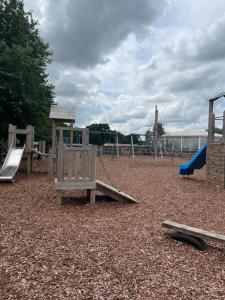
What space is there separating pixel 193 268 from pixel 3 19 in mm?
15276

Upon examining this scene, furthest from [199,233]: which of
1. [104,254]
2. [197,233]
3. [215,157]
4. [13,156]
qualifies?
[13,156]

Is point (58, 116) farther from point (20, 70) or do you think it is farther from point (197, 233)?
point (197, 233)

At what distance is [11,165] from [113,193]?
5.85 metres

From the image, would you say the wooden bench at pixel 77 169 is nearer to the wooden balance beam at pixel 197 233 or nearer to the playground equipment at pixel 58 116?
the wooden balance beam at pixel 197 233

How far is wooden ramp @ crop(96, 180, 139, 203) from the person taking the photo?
275 inches

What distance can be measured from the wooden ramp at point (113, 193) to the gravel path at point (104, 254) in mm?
339

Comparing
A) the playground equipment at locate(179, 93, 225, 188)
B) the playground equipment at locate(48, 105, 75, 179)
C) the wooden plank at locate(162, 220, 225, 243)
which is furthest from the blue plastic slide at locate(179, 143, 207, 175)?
the wooden plank at locate(162, 220, 225, 243)

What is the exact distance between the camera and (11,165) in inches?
456

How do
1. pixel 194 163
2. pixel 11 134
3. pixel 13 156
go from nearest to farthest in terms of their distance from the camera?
pixel 13 156 → pixel 11 134 → pixel 194 163

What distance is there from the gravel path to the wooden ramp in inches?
13.3

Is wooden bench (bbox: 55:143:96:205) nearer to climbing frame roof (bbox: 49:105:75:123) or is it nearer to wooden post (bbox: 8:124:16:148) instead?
climbing frame roof (bbox: 49:105:75:123)

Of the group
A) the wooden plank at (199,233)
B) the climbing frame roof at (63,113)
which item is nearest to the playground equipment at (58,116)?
the climbing frame roof at (63,113)

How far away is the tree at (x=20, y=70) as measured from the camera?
12555mm

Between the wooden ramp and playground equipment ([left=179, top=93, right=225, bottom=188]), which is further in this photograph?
playground equipment ([left=179, top=93, right=225, bottom=188])
